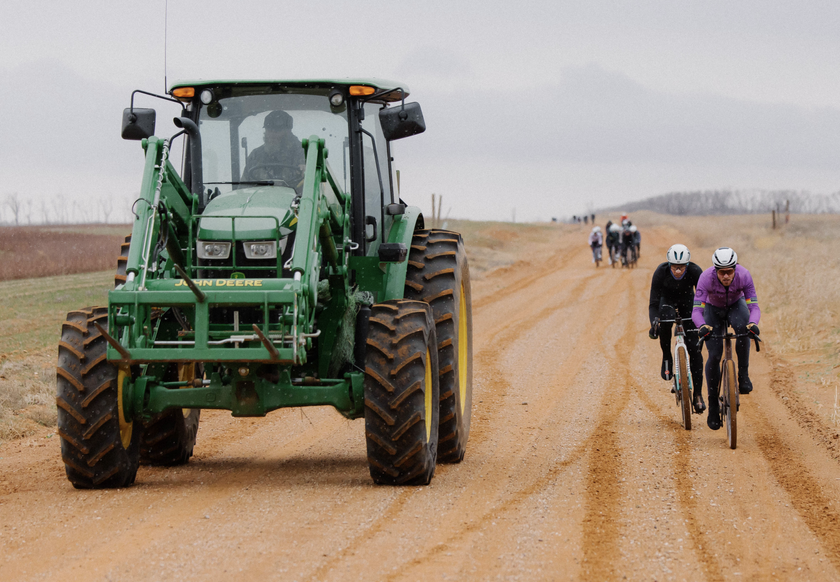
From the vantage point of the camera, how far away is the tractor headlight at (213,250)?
279 inches

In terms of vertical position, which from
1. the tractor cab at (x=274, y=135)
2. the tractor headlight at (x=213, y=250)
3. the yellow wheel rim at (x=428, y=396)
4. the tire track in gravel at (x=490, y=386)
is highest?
the tractor cab at (x=274, y=135)

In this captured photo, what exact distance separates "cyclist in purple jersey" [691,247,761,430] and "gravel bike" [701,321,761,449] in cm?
6

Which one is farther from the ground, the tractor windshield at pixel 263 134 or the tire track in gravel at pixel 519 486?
the tractor windshield at pixel 263 134

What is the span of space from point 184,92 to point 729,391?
5722mm

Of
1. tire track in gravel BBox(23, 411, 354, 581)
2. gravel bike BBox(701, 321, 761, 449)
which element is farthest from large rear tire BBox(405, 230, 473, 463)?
gravel bike BBox(701, 321, 761, 449)

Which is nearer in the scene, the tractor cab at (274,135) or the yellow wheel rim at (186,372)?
the tractor cab at (274,135)

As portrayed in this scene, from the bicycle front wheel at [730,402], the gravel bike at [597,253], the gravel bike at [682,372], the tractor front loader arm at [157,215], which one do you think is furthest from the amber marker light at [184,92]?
the gravel bike at [597,253]

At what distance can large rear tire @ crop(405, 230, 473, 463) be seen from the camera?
8.08 metres

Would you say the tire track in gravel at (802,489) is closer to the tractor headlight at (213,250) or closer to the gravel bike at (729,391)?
the gravel bike at (729,391)

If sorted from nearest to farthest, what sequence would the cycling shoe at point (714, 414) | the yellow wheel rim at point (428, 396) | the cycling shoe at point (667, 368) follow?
the yellow wheel rim at point (428, 396), the cycling shoe at point (714, 414), the cycling shoe at point (667, 368)

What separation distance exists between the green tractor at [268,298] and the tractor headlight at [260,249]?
0.01 meters

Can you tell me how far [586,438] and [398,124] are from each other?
153 inches

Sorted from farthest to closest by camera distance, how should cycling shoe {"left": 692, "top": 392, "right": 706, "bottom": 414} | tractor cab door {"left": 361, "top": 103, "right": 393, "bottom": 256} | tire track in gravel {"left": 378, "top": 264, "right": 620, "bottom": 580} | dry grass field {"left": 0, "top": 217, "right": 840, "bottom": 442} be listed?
dry grass field {"left": 0, "top": 217, "right": 840, "bottom": 442}, cycling shoe {"left": 692, "top": 392, "right": 706, "bottom": 414}, tractor cab door {"left": 361, "top": 103, "right": 393, "bottom": 256}, tire track in gravel {"left": 378, "top": 264, "right": 620, "bottom": 580}

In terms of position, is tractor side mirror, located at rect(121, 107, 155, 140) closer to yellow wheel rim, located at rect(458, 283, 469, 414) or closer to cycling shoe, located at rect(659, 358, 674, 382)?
yellow wheel rim, located at rect(458, 283, 469, 414)
